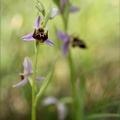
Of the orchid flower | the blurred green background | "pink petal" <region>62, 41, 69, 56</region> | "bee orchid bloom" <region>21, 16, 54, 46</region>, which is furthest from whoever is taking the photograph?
the blurred green background

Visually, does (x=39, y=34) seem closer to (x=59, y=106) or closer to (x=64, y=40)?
(x=64, y=40)

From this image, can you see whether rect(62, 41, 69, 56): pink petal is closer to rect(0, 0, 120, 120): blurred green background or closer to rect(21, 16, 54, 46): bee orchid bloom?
rect(0, 0, 120, 120): blurred green background

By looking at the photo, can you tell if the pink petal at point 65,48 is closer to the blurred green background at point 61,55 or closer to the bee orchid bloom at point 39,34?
the blurred green background at point 61,55

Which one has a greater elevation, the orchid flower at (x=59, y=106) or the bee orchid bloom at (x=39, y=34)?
the bee orchid bloom at (x=39, y=34)

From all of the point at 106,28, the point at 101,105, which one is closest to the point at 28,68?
the point at 101,105

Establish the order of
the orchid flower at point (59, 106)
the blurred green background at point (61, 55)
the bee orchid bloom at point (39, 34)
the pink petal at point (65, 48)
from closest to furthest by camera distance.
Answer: the bee orchid bloom at point (39, 34) < the pink petal at point (65, 48) < the orchid flower at point (59, 106) < the blurred green background at point (61, 55)

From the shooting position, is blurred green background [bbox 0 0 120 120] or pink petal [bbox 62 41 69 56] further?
blurred green background [bbox 0 0 120 120]

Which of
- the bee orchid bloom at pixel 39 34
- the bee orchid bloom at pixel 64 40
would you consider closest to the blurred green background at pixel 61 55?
the bee orchid bloom at pixel 64 40

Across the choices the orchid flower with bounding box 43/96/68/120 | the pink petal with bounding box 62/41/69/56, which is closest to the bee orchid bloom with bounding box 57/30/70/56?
the pink petal with bounding box 62/41/69/56

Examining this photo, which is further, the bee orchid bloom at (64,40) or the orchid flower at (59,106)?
the orchid flower at (59,106)
